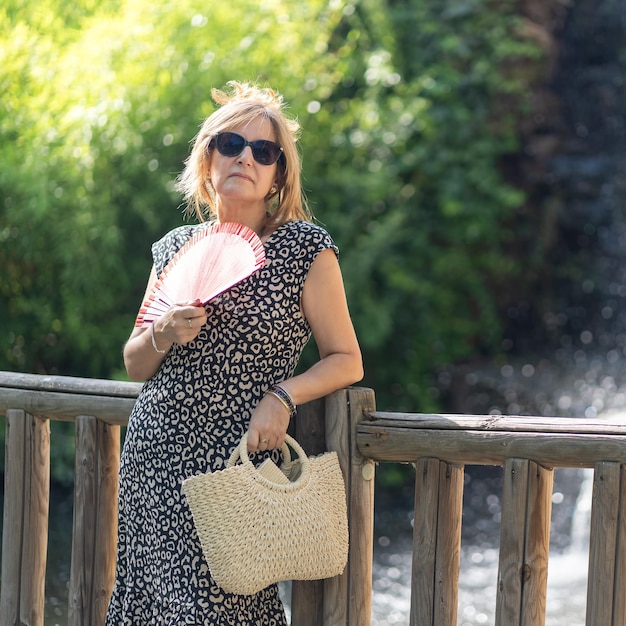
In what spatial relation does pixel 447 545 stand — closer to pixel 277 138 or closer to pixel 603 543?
pixel 603 543

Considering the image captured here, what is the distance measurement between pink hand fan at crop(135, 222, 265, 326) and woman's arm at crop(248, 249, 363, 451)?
135 mm

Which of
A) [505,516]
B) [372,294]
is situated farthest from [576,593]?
[505,516]

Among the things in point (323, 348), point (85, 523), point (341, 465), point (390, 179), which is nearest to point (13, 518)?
point (85, 523)

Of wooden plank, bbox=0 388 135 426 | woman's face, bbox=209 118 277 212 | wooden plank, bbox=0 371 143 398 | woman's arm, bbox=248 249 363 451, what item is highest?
woman's face, bbox=209 118 277 212

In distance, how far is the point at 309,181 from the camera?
7.38 metres

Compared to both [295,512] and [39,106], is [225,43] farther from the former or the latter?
[295,512]

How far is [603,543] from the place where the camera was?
2.10m

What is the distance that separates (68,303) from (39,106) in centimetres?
133

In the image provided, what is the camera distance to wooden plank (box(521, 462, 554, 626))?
215 cm

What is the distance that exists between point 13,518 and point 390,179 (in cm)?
530

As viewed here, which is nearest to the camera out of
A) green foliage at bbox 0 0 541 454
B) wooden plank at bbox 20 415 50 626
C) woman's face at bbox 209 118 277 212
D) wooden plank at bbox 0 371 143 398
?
woman's face at bbox 209 118 277 212

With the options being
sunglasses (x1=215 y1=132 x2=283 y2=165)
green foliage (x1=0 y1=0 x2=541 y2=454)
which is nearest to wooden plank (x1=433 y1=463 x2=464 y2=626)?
sunglasses (x1=215 y1=132 x2=283 y2=165)

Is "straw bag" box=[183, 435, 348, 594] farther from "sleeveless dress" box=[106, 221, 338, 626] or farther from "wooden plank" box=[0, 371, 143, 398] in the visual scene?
"wooden plank" box=[0, 371, 143, 398]

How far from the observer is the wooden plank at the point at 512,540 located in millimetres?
2158
